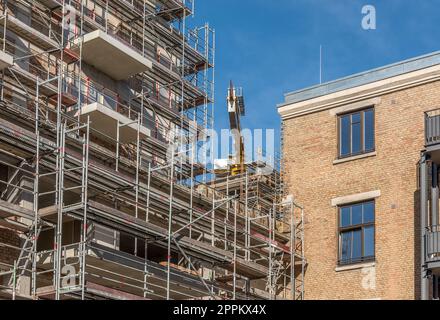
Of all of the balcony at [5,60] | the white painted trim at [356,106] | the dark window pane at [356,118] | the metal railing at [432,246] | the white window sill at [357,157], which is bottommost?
the metal railing at [432,246]

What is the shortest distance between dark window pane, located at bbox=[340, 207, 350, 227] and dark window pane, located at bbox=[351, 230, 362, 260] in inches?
20.4

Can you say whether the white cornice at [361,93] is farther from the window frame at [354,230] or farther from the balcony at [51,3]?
the balcony at [51,3]

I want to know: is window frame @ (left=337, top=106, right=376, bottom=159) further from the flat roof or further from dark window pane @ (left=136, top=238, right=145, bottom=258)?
dark window pane @ (left=136, top=238, right=145, bottom=258)

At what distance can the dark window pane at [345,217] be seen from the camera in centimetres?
3148

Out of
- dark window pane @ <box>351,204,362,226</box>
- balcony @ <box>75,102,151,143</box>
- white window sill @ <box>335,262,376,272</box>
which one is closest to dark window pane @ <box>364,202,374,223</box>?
dark window pane @ <box>351,204,362,226</box>

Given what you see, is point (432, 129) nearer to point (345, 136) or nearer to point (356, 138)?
point (356, 138)

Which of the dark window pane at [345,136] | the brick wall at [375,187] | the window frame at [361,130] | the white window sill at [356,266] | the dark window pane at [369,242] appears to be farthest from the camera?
the dark window pane at [345,136]

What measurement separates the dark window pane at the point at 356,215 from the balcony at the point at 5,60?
12.5 metres

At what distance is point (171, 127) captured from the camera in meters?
31.2

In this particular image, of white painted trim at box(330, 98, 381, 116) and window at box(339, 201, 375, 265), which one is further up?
white painted trim at box(330, 98, 381, 116)

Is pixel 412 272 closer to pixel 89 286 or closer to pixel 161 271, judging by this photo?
pixel 161 271

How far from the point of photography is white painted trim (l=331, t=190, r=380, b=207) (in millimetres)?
30969

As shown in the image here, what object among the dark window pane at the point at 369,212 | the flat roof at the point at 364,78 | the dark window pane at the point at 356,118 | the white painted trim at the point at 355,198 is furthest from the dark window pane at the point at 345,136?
the dark window pane at the point at 369,212
